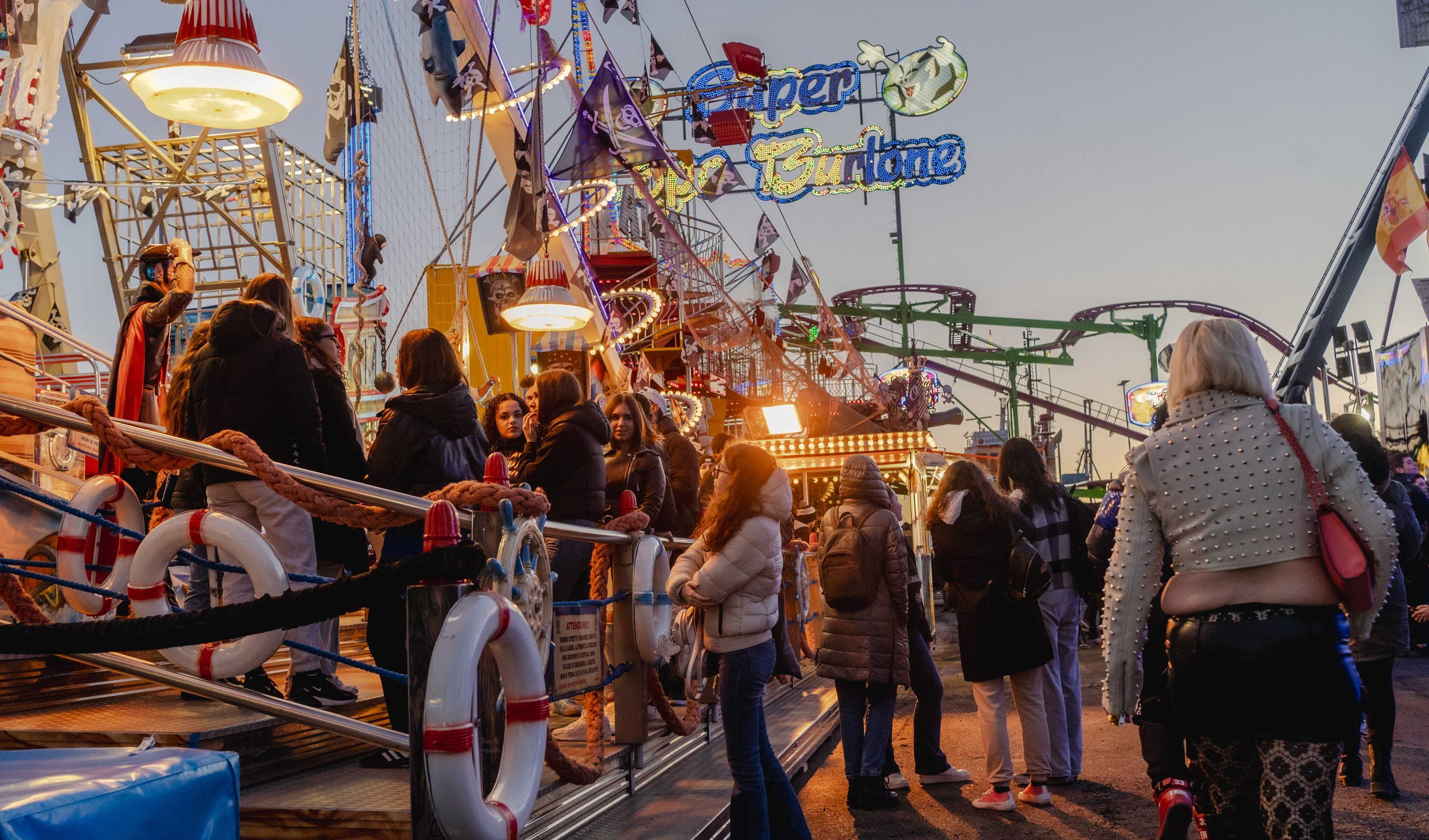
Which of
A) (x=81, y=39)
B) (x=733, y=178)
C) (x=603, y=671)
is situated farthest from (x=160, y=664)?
(x=733, y=178)

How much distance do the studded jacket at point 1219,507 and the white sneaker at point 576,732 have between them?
108 inches

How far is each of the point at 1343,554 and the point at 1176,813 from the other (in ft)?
5.25

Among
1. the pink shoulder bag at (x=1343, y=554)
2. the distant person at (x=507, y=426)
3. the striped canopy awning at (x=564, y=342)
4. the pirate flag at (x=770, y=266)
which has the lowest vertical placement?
the pink shoulder bag at (x=1343, y=554)

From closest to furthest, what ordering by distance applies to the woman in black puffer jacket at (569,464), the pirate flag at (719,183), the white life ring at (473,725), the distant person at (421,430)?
the white life ring at (473,725), the distant person at (421,430), the woman in black puffer jacket at (569,464), the pirate flag at (719,183)

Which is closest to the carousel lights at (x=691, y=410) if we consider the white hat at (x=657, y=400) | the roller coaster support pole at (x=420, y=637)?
the white hat at (x=657, y=400)

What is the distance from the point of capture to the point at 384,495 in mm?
3574

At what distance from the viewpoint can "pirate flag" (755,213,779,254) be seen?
2464 centimetres

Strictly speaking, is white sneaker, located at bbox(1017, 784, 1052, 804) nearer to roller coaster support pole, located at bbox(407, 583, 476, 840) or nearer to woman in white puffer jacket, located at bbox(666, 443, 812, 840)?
woman in white puffer jacket, located at bbox(666, 443, 812, 840)

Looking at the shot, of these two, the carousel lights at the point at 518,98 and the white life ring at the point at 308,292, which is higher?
the carousel lights at the point at 518,98

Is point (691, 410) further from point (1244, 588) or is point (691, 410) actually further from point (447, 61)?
point (1244, 588)

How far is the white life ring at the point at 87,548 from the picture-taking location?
431cm

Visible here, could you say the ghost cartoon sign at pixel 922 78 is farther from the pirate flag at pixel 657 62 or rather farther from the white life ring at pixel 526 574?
the white life ring at pixel 526 574

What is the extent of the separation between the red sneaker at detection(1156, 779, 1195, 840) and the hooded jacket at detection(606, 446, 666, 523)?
153 inches

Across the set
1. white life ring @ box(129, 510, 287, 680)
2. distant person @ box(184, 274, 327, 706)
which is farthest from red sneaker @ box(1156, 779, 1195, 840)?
distant person @ box(184, 274, 327, 706)
